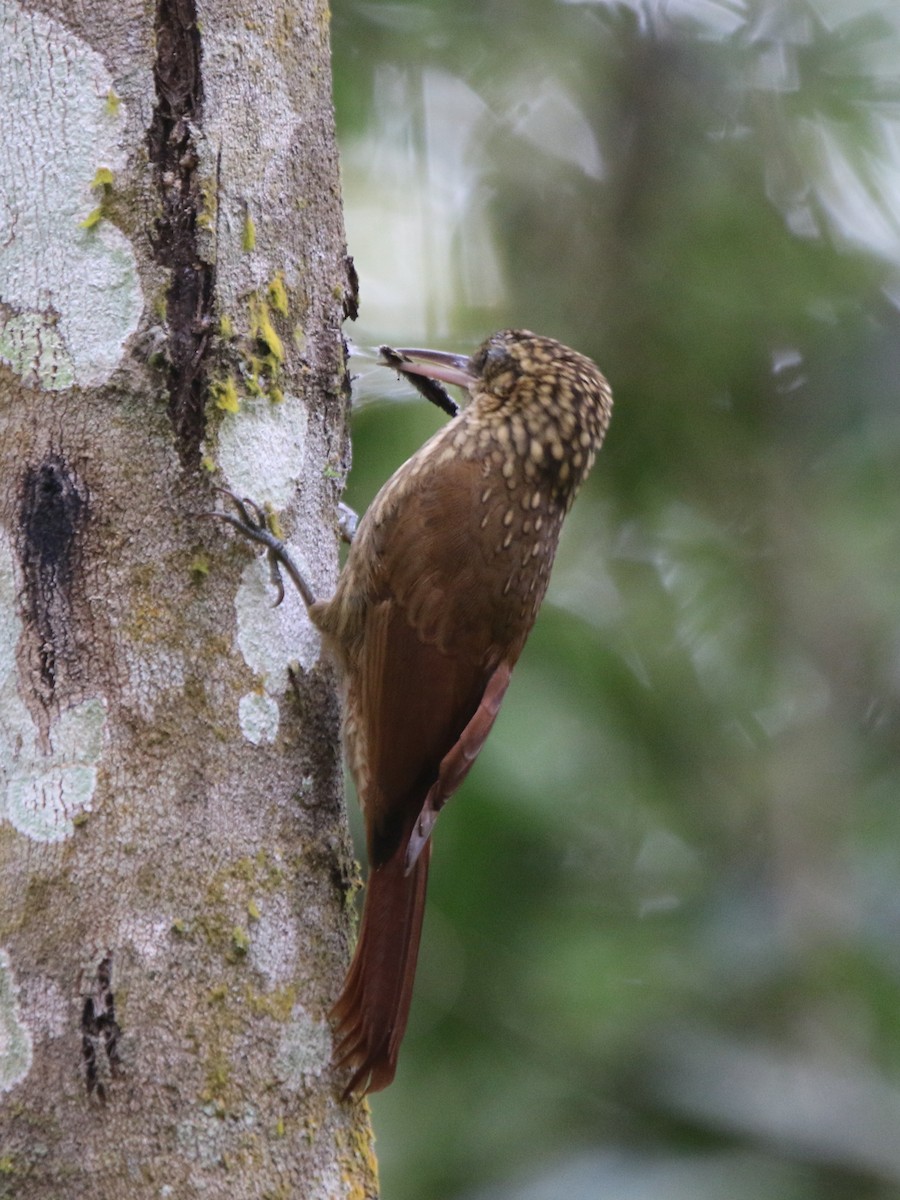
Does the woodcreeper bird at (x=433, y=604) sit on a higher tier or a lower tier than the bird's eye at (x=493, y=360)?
lower

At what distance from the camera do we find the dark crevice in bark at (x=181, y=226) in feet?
6.13

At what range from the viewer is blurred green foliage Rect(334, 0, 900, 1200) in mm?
3477

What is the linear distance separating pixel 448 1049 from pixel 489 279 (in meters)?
1.99

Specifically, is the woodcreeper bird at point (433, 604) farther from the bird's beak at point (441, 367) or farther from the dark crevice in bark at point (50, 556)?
the dark crevice in bark at point (50, 556)

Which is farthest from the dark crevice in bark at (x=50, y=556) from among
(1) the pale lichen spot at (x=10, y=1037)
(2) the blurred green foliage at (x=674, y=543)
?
(2) the blurred green foliage at (x=674, y=543)

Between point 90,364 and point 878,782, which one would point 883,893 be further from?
point 90,364

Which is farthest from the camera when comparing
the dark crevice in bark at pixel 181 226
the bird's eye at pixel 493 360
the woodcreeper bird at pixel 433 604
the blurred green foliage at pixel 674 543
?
the blurred green foliage at pixel 674 543

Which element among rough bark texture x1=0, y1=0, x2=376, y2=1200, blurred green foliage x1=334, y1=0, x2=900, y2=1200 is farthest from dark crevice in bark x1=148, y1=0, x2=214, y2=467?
blurred green foliage x1=334, y1=0, x2=900, y2=1200

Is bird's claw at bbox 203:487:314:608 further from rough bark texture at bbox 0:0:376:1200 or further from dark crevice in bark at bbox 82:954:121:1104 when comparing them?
dark crevice in bark at bbox 82:954:121:1104

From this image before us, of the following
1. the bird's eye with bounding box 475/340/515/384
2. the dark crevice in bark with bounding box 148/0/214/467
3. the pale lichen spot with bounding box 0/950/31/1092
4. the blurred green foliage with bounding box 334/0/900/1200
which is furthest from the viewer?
the blurred green foliage with bounding box 334/0/900/1200

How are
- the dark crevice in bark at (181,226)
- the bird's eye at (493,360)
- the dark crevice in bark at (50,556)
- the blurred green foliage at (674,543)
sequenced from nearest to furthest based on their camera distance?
the dark crevice in bark at (50,556), the dark crevice in bark at (181,226), the bird's eye at (493,360), the blurred green foliage at (674,543)

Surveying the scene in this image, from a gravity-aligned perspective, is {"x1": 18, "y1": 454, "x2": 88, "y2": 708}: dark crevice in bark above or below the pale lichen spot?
above

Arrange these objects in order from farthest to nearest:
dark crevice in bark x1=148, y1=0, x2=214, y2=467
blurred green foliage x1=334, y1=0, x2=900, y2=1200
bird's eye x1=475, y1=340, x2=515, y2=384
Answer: blurred green foliage x1=334, y1=0, x2=900, y2=1200 < bird's eye x1=475, y1=340, x2=515, y2=384 < dark crevice in bark x1=148, y1=0, x2=214, y2=467

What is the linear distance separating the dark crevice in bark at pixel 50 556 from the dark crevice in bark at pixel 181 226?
0.16m
